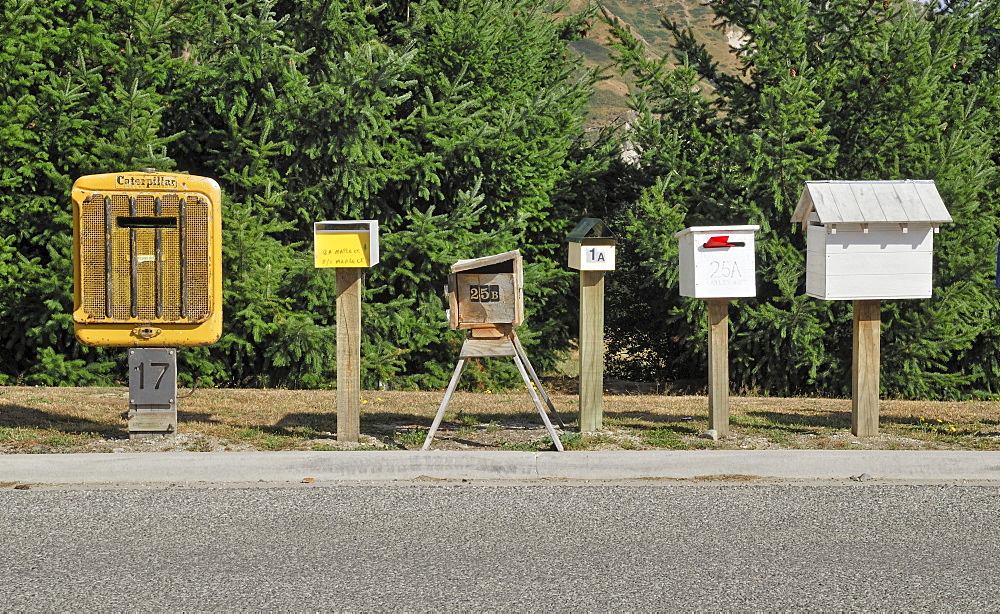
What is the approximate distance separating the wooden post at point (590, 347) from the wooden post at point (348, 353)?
5.02 feet

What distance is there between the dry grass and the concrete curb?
1.32ft

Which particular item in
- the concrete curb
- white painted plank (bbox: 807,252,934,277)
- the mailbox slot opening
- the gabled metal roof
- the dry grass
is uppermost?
the gabled metal roof

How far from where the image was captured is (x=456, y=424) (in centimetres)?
809

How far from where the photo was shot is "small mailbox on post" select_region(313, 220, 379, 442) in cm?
711

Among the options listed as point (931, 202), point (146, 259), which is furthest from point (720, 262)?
point (146, 259)

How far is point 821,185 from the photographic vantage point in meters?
7.45

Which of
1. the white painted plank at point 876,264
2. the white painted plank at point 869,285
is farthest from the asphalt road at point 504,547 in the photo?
the white painted plank at point 876,264

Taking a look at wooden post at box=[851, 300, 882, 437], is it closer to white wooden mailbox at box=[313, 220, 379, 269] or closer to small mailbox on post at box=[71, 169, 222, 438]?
white wooden mailbox at box=[313, 220, 379, 269]

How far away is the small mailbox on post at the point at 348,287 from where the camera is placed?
280 inches

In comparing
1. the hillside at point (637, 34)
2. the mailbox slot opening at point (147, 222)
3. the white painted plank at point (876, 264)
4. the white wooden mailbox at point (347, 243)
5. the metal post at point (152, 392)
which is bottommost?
the metal post at point (152, 392)

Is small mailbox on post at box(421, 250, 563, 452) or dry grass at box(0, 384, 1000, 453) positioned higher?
small mailbox on post at box(421, 250, 563, 452)

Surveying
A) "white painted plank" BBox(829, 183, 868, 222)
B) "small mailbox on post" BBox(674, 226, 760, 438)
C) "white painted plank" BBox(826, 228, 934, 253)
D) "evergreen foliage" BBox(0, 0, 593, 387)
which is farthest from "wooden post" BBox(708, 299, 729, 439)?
"evergreen foliage" BBox(0, 0, 593, 387)

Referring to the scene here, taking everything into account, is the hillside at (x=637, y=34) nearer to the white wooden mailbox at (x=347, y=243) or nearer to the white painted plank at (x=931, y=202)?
the white painted plank at (x=931, y=202)

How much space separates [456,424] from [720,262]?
87.3 inches
